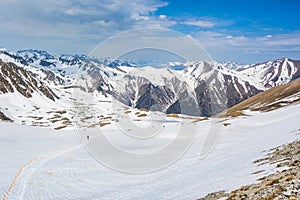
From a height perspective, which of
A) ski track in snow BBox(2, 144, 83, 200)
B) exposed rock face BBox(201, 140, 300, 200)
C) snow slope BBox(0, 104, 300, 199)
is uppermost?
exposed rock face BBox(201, 140, 300, 200)

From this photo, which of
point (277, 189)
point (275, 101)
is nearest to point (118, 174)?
point (277, 189)

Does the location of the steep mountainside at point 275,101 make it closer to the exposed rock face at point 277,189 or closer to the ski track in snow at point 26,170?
the ski track in snow at point 26,170

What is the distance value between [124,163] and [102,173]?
262 inches

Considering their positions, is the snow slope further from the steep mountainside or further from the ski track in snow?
the steep mountainside

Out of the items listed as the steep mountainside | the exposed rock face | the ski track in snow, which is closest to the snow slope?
the ski track in snow

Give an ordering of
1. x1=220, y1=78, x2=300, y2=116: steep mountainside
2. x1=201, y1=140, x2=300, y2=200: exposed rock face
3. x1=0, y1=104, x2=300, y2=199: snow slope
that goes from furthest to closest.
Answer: x1=220, y1=78, x2=300, y2=116: steep mountainside, x1=0, y1=104, x2=300, y2=199: snow slope, x1=201, y1=140, x2=300, y2=200: exposed rock face

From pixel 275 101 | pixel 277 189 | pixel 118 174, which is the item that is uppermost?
pixel 277 189

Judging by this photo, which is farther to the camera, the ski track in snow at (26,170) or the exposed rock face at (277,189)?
the ski track in snow at (26,170)

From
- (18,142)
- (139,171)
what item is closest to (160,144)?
(139,171)

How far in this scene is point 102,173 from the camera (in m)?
46.3

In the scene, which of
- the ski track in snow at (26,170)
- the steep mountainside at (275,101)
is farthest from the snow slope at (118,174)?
the steep mountainside at (275,101)

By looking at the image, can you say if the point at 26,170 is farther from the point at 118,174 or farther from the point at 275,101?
the point at 275,101

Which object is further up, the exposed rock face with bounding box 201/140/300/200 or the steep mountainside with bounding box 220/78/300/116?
the exposed rock face with bounding box 201/140/300/200

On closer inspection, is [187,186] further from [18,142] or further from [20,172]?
[18,142]
